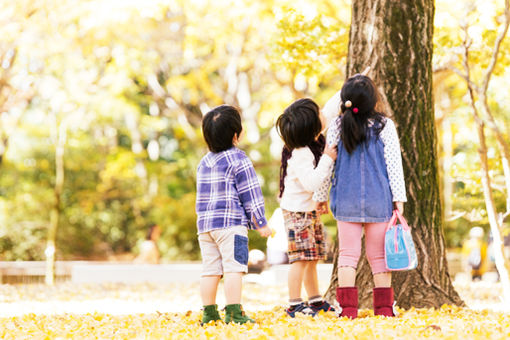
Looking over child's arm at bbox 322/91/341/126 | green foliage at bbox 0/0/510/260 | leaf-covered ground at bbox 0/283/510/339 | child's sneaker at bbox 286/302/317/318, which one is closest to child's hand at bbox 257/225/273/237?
leaf-covered ground at bbox 0/283/510/339

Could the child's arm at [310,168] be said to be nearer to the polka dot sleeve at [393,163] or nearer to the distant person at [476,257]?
the polka dot sleeve at [393,163]

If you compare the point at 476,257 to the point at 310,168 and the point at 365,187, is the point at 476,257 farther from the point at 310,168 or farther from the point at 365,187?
the point at 365,187

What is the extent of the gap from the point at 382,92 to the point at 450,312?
1639mm

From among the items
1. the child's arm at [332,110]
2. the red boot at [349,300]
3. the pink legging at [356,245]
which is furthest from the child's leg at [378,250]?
the child's arm at [332,110]

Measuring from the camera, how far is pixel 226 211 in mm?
4180

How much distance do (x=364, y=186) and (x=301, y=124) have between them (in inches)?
24.4

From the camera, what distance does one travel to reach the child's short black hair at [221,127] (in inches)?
169

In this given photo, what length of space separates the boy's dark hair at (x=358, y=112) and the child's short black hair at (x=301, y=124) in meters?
0.23

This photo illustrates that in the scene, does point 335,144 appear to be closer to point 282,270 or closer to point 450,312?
point 450,312

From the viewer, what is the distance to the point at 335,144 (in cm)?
430

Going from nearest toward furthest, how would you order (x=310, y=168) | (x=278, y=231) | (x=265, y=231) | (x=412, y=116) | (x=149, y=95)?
(x=265, y=231), (x=310, y=168), (x=412, y=116), (x=278, y=231), (x=149, y=95)

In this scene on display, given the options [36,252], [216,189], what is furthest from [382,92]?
[36,252]

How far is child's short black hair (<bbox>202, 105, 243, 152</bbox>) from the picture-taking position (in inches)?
169

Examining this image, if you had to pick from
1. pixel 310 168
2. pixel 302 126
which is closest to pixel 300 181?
pixel 310 168
